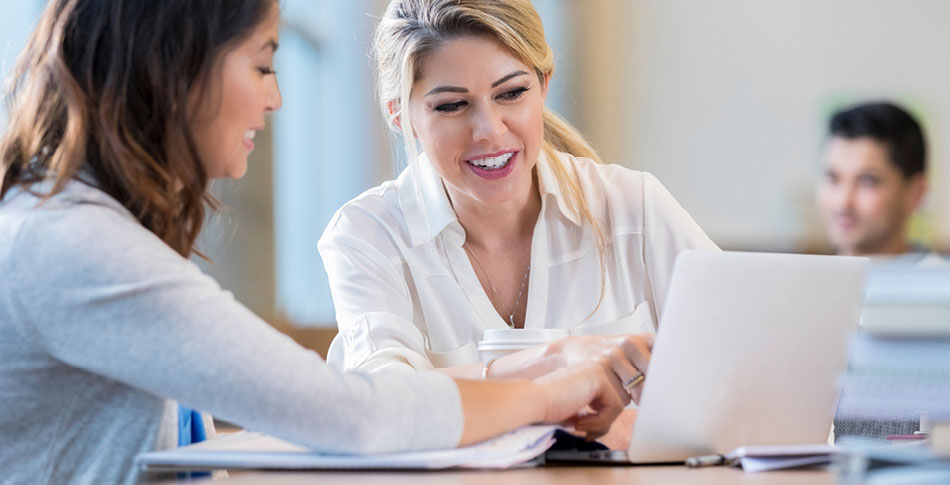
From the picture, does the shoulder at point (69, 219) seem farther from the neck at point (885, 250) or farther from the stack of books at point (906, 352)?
the neck at point (885, 250)

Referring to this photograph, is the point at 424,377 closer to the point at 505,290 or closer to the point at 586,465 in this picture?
the point at 586,465

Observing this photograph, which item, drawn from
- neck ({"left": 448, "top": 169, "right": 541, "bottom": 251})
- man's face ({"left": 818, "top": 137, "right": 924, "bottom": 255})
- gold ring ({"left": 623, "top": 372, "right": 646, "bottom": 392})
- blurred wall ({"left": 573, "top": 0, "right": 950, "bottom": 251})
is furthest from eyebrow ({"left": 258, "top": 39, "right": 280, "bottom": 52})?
blurred wall ({"left": 573, "top": 0, "right": 950, "bottom": 251})

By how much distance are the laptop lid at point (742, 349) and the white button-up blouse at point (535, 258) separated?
0.71 metres

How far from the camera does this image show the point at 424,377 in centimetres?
98

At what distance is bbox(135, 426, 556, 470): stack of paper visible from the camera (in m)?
0.92

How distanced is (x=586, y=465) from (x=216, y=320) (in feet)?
1.30

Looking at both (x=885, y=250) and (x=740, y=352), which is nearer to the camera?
(x=740, y=352)

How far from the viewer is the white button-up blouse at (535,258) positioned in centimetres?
176

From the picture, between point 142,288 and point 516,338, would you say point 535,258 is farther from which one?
point 142,288

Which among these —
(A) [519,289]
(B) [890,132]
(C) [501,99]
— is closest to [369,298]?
(A) [519,289]

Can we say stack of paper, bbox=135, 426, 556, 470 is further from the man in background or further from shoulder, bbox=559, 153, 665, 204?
the man in background

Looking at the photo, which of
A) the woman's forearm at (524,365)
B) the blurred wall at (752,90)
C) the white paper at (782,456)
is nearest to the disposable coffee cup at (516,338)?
the woman's forearm at (524,365)

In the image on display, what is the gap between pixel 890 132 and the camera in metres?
3.47

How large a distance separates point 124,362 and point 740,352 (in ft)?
1.84
